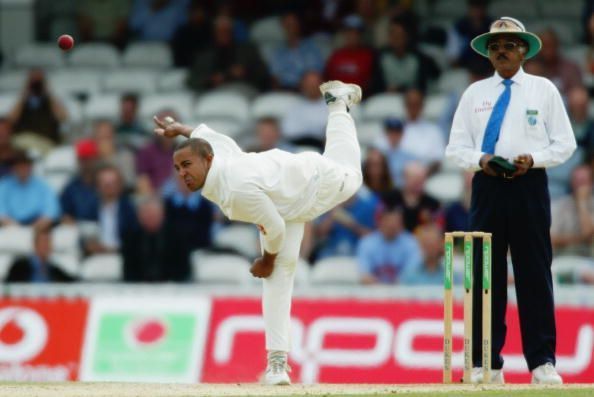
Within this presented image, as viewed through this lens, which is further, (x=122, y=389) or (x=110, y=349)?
(x=110, y=349)

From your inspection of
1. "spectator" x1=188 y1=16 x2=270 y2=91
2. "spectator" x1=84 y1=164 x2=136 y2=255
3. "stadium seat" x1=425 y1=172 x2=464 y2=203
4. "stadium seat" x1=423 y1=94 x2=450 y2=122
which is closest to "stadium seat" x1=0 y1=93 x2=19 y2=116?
"spectator" x1=188 y1=16 x2=270 y2=91

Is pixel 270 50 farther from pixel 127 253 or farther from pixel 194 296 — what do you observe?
pixel 194 296

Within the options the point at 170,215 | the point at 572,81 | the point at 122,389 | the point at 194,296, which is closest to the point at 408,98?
the point at 572,81

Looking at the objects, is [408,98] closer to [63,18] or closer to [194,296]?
[194,296]

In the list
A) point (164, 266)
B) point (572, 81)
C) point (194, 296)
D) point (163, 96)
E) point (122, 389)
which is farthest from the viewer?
point (163, 96)

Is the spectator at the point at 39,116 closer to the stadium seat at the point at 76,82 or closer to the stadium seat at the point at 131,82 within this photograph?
the stadium seat at the point at 76,82

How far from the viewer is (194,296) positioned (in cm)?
1388

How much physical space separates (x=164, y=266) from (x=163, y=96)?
3174 millimetres

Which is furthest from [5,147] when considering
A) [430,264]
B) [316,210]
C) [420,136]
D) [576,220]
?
[316,210]

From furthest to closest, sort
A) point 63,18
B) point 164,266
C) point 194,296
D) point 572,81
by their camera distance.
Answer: point 63,18 → point 572,81 → point 164,266 → point 194,296

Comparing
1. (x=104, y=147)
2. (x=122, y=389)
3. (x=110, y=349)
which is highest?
(x=104, y=147)

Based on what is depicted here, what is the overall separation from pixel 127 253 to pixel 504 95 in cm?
608

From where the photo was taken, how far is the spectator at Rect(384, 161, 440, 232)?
1507cm

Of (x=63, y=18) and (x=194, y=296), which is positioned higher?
(x=63, y=18)
